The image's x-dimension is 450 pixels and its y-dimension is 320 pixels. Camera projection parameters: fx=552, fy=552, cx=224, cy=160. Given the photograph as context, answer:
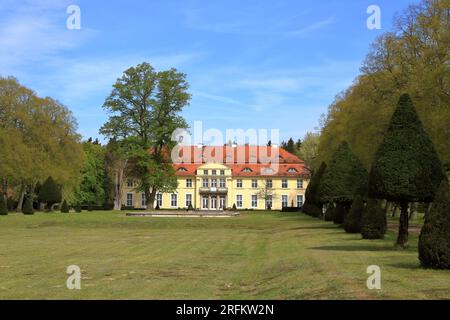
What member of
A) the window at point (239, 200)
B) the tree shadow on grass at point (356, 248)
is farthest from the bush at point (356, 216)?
the window at point (239, 200)

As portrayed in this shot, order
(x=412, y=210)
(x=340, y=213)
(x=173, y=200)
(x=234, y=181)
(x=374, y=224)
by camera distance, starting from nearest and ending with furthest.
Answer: (x=374, y=224), (x=340, y=213), (x=412, y=210), (x=234, y=181), (x=173, y=200)

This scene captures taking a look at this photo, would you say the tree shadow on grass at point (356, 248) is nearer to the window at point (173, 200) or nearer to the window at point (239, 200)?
the window at point (239, 200)

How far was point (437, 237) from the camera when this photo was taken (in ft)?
40.5

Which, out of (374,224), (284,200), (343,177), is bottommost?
(374,224)

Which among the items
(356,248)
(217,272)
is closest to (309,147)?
(356,248)

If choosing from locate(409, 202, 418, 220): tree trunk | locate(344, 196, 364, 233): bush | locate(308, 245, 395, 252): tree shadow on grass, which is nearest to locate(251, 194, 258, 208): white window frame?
locate(409, 202, 418, 220): tree trunk

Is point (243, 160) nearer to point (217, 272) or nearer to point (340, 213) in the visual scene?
point (340, 213)

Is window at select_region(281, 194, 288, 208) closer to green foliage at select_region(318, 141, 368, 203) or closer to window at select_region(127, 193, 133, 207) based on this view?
window at select_region(127, 193, 133, 207)

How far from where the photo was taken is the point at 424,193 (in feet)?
55.5

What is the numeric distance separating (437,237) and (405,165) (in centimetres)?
514
